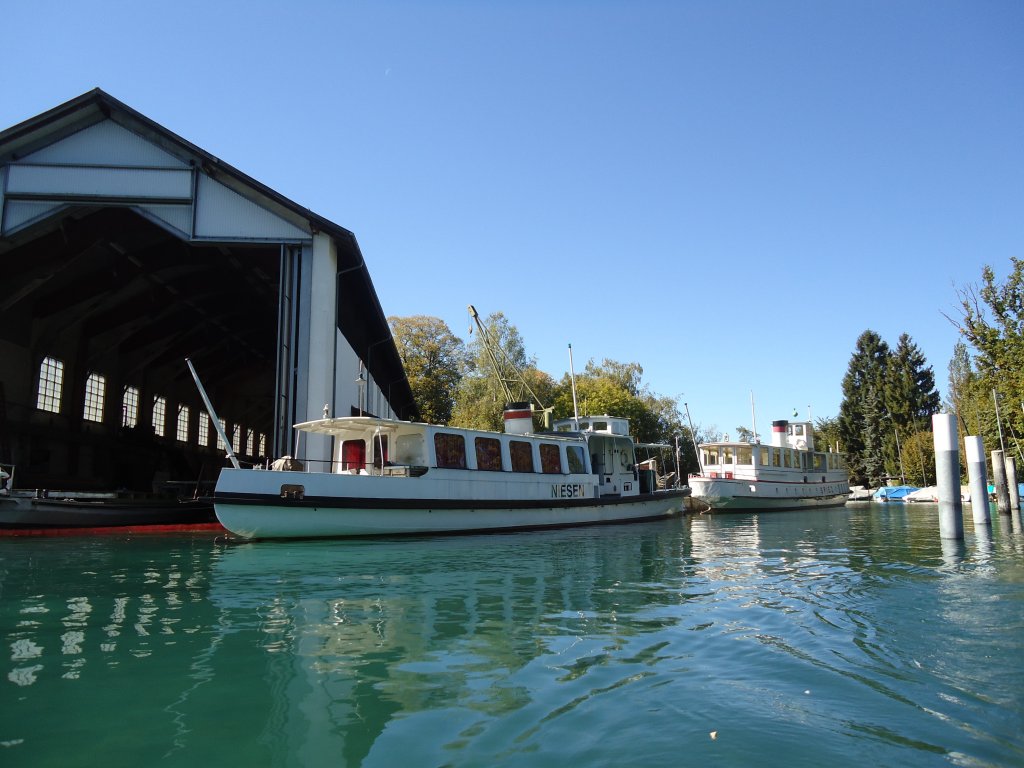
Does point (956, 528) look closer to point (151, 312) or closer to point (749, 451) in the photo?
point (749, 451)

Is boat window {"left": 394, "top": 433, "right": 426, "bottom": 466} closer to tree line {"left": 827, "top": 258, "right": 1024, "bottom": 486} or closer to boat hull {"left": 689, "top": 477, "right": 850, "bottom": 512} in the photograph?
boat hull {"left": 689, "top": 477, "right": 850, "bottom": 512}

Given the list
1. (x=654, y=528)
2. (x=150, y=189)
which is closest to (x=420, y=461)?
(x=654, y=528)

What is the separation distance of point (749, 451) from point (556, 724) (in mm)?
33204

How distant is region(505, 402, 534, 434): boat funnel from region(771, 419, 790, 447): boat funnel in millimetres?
22412

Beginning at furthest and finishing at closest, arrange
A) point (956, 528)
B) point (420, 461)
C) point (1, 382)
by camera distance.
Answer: point (1, 382), point (420, 461), point (956, 528)

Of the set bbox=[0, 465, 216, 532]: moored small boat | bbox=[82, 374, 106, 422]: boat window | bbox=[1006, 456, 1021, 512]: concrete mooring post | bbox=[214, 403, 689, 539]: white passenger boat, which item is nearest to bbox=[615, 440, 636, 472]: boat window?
bbox=[214, 403, 689, 539]: white passenger boat

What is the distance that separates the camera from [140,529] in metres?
19.2

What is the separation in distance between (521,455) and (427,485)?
12.8 ft

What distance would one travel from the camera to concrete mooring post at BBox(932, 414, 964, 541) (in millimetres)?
14859

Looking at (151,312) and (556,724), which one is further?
(151,312)

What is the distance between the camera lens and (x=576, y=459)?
862 inches

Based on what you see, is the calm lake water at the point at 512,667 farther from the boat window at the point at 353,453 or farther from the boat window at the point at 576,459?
the boat window at the point at 576,459

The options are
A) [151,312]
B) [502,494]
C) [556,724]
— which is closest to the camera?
[556,724]

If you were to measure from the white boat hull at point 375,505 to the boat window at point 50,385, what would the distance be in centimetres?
1583
